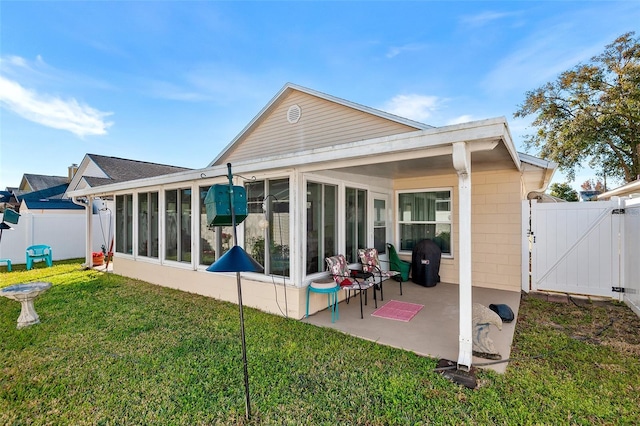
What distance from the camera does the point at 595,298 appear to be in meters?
5.43

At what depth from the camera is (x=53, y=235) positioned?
11406 millimetres

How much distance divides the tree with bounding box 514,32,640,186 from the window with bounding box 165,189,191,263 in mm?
16940

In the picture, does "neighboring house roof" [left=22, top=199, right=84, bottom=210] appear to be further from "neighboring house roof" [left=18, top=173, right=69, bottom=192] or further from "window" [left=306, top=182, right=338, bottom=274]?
"window" [left=306, top=182, right=338, bottom=274]

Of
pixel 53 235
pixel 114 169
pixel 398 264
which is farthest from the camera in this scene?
pixel 114 169

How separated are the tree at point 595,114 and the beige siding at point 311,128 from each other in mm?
12458

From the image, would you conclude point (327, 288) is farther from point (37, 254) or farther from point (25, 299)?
point (37, 254)

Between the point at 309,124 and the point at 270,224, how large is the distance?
4325mm

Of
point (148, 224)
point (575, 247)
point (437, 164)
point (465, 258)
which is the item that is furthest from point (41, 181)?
point (575, 247)

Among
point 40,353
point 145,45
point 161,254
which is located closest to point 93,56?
point 145,45

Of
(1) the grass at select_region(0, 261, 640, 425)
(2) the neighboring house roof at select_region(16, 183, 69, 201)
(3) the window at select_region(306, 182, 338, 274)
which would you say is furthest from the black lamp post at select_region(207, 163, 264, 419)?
(2) the neighboring house roof at select_region(16, 183, 69, 201)

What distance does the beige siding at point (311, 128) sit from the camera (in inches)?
295

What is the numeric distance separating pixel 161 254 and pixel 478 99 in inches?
460

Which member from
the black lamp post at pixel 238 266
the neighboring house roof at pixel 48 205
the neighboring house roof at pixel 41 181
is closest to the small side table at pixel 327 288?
the black lamp post at pixel 238 266

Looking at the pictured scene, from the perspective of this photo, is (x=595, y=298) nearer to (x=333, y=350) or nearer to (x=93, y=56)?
(x=333, y=350)
